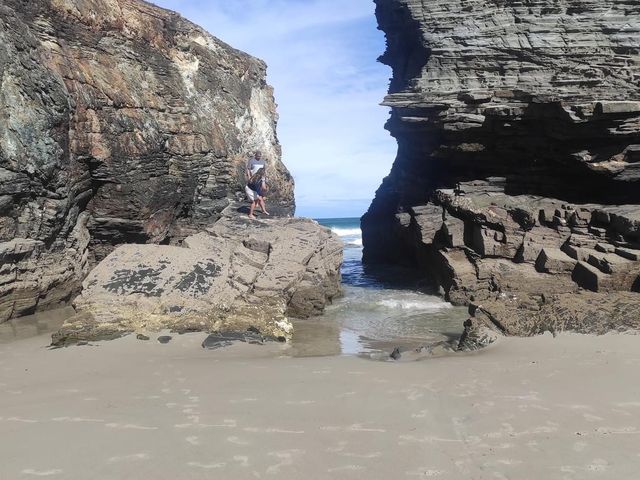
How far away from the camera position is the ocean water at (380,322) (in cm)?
814

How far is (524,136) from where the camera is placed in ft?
46.5

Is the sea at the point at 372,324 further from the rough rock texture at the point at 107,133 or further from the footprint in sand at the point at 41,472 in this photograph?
the footprint in sand at the point at 41,472

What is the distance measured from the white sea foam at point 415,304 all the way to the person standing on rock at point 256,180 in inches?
153

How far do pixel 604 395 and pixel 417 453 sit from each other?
221 centimetres

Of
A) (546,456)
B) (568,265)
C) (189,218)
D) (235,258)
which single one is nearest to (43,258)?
(235,258)

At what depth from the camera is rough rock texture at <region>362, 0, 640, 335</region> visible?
1263 centimetres

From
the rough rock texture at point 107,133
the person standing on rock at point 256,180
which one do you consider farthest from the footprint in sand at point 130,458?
the person standing on rock at point 256,180

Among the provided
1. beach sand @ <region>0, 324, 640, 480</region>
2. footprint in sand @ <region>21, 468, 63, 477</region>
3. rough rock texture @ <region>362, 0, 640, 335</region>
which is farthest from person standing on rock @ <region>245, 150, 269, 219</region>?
footprint in sand @ <region>21, 468, 63, 477</region>

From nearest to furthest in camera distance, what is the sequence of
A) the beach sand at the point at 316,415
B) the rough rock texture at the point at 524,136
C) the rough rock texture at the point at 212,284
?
the beach sand at the point at 316,415, the rough rock texture at the point at 212,284, the rough rock texture at the point at 524,136

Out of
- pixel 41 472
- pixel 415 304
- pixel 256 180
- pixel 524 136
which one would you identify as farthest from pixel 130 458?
pixel 524 136

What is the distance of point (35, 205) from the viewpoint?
7.85m

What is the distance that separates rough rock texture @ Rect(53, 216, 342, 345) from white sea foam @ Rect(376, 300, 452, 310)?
198 centimetres

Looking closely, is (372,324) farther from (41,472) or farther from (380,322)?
(41,472)

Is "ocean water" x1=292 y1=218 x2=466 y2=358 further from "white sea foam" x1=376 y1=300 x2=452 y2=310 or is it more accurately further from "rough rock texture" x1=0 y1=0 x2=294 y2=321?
"rough rock texture" x1=0 y1=0 x2=294 y2=321
